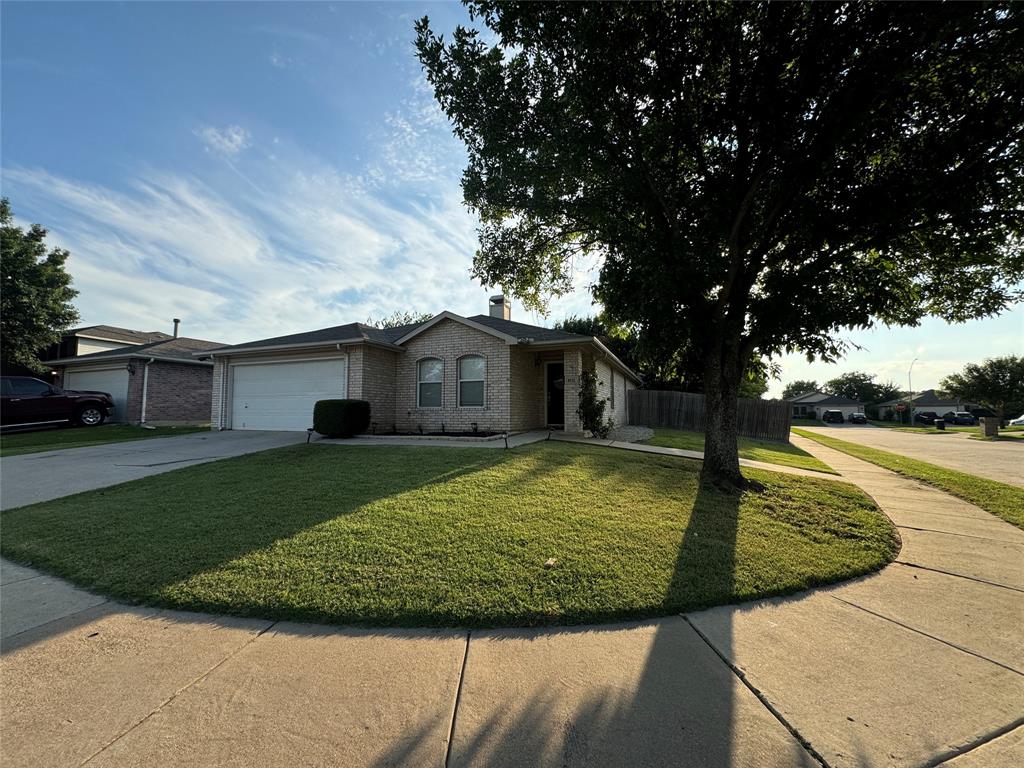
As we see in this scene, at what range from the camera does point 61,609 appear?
9.90 ft

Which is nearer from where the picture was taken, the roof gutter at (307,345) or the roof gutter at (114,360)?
the roof gutter at (307,345)

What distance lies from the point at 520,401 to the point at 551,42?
27.2 ft

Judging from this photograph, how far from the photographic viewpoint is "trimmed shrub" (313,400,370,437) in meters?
10.6

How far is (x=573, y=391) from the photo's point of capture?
12055mm

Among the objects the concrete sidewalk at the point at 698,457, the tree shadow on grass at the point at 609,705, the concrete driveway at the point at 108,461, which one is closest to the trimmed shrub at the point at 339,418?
the concrete driveway at the point at 108,461

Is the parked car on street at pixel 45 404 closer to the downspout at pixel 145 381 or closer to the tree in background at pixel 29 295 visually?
the downspout at pixel 145 381

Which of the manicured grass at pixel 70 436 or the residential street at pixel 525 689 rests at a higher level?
the manicured grass at pixel 70 436

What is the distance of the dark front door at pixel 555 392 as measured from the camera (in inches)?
534

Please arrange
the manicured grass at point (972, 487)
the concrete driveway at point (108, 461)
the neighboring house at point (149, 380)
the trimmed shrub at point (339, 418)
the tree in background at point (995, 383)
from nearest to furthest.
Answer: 1. the manicured grass at point (972, 487)
2. the concrete driveway at point (108, 461)
3. the trimmed shrub at point (339, 418)
4. the neighboring house at point (149, 380)
5. the tree in background at point (995, 383)

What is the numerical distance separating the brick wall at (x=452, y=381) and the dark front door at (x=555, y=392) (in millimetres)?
2484

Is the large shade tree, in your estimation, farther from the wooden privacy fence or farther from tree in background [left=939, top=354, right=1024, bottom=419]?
tree in background [left=939, top=354, right=1024, bottom=419]

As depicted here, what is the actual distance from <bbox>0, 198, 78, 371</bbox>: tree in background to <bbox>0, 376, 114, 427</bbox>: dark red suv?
481 cm

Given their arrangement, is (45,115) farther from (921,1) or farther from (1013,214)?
(1013,214)

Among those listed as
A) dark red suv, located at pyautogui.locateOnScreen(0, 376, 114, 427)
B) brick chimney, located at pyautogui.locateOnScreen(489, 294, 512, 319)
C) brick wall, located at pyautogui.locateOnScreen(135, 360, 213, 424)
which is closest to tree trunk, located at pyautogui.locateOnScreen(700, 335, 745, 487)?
brick chimney, located at pyautogui.locateOnScreen(489, 294, 512, 319)
